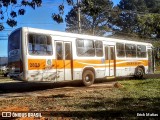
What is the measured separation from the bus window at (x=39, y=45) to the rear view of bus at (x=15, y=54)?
554 mm

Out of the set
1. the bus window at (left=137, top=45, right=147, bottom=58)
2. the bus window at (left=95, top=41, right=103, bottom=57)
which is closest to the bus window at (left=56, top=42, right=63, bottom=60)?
the bus window at (left=95, top=41, right=103, bottom=57)

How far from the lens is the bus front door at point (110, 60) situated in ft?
62.2

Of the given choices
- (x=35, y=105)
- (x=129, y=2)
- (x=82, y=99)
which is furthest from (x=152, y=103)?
(x=129, y=2)

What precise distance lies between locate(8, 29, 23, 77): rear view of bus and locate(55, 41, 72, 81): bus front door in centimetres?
217

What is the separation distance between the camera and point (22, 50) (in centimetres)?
1414

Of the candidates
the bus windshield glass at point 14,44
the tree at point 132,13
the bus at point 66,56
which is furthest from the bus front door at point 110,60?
the tree at point 132,13

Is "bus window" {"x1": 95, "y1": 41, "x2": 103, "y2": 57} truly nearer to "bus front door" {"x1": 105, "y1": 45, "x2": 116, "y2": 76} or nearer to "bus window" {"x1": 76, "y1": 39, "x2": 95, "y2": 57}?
"bus window" {"x1": 76, "y1": 39, "x2": 95, "y2": 57}

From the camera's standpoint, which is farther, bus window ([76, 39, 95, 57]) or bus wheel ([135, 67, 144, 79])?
bus wheel ([135, 67, 144, 79])

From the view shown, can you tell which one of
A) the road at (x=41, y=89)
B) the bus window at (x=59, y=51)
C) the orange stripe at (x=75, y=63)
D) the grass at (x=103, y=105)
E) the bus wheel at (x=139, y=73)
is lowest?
the road at (x=41, y=89)

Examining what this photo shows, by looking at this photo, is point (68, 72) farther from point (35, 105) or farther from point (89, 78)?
point (35, 105)

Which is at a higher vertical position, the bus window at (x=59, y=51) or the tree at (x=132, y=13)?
the tree at (x=132, y=13)

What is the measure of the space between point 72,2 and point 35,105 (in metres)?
3.88

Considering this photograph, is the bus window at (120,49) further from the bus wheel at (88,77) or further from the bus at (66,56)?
the bus wheel at (88,77)

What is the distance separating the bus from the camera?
14320 mm
